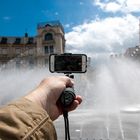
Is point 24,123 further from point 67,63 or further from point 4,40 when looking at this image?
point 4,40

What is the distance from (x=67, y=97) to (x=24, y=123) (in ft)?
2.07

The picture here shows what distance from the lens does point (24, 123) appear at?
128 centimetres

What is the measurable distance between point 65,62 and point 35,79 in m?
45.3

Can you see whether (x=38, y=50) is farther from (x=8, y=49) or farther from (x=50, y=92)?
(x=50, y=92)

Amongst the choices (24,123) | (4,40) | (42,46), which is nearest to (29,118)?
(24,123)

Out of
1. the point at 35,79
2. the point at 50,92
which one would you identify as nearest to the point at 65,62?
the point at 50,92

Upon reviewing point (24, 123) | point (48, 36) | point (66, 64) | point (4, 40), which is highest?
point (48, 36)

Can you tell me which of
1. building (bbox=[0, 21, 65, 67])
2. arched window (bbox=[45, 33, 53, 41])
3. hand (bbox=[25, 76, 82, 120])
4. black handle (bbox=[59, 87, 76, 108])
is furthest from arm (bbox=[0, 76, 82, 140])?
arched window (bbox=[45, 33, 53, 41])

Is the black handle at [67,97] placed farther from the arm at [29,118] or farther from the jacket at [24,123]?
the jacket at [24,123]

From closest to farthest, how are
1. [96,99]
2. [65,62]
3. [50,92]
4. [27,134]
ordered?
[27,134] → [50,92] → [65,62] → [96,99]

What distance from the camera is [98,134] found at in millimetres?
17109

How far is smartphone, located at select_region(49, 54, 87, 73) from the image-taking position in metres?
2.40

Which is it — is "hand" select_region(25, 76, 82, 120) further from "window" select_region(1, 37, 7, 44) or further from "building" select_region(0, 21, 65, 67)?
"window" select_region(1, 37, 7, 44)

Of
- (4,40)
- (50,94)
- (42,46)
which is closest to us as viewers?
(50,94)
